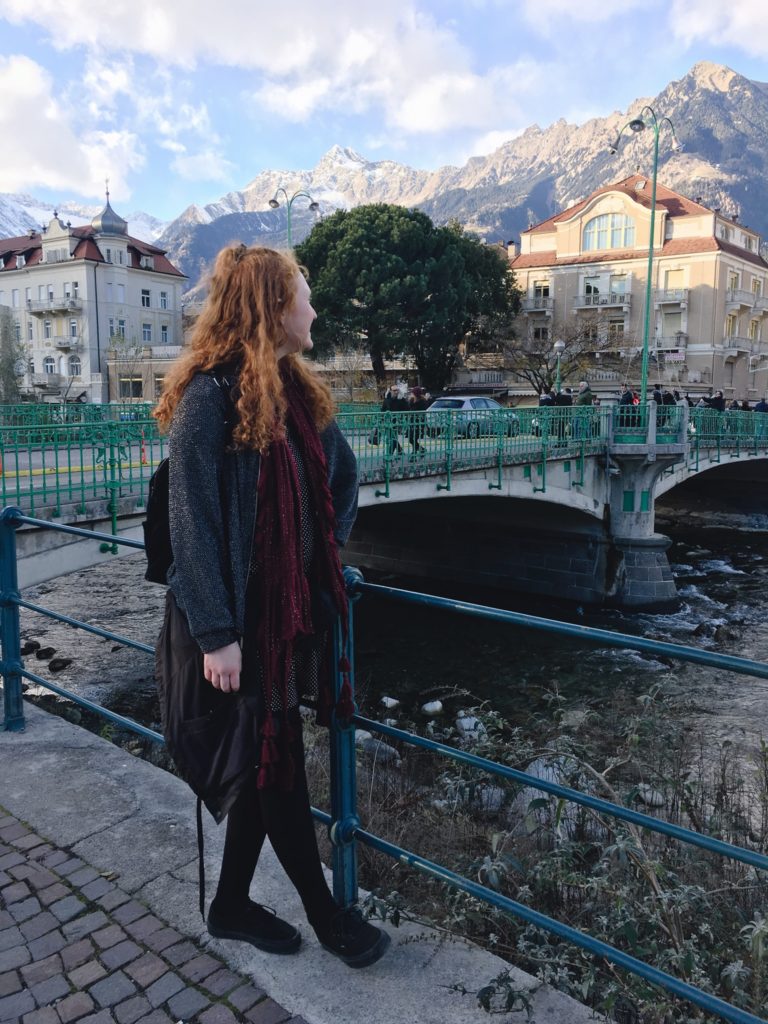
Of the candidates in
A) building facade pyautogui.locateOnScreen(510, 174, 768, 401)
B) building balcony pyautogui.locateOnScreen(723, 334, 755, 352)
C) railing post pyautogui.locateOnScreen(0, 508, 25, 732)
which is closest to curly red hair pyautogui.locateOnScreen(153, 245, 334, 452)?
railing post pyautogui.locateOnScreen(0, 508, 25, 732)

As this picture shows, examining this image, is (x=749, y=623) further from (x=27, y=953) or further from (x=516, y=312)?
(x=516, y=312)

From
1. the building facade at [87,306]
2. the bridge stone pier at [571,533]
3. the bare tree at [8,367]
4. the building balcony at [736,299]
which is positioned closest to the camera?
the bridge stone pier at [571,533]

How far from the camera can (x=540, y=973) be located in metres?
2.46

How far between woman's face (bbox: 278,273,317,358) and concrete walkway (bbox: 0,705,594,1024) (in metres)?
1.76

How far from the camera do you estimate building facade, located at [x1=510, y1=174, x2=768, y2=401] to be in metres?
44.8

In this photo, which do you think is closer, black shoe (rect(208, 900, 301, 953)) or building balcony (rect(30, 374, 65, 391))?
black shoe (rect(208, 900, 301, 953))

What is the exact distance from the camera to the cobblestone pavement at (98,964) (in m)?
2.24

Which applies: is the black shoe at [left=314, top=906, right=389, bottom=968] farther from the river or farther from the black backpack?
the river

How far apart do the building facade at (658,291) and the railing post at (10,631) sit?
40.9m

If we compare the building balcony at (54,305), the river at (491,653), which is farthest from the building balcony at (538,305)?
the building balcony at (54,305)

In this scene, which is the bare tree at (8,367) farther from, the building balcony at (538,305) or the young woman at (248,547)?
the young woman at (248,547)

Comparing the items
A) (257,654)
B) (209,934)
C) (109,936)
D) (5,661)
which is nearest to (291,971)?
(209,934)

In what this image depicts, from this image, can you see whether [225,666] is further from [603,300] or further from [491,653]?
[603,300]

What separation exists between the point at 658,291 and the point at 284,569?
4778 centimetres
